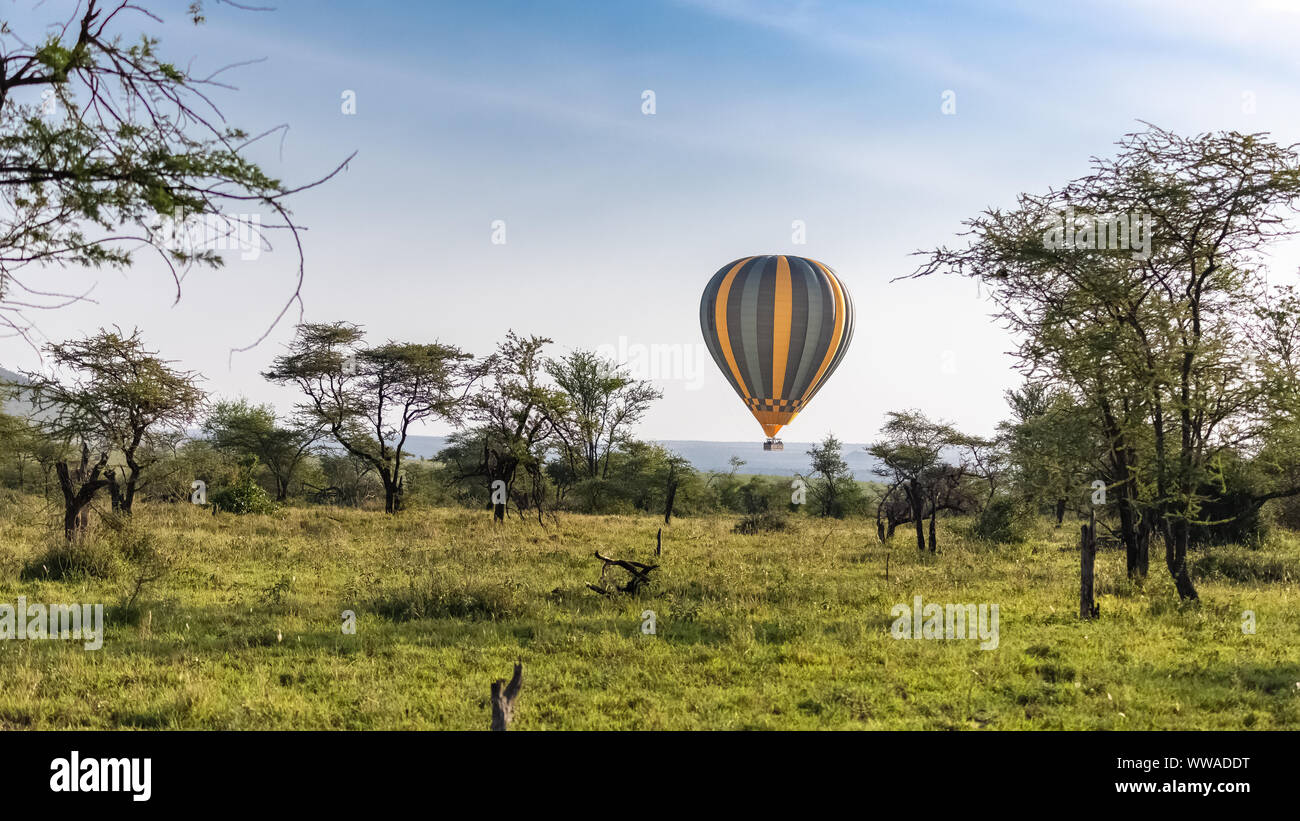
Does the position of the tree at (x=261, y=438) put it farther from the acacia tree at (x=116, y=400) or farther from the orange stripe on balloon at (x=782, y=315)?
the orange stripe on balloon at (x=782, y=315)

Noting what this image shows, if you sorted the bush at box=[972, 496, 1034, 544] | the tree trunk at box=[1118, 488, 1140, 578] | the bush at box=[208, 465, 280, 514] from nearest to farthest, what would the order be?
the tree trunk at box=[1118, 488, 1140, 578]
the bush at box=[972, 496, 1034, 544]
the bush at box=[208, 465, 280, 514]

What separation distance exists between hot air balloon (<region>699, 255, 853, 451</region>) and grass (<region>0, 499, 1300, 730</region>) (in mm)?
18010

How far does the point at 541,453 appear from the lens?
108 ft

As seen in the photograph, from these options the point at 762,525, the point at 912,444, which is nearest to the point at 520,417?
the point at 762,525

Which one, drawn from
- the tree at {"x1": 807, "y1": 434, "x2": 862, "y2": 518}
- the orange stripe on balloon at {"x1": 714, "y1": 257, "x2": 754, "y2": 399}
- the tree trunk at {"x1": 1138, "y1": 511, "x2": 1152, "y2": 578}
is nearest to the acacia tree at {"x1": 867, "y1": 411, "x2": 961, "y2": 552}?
the tree at {"x1": 807, "y1": 434, "x2": 862, "y2": 518}

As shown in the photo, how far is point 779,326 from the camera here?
35.5m

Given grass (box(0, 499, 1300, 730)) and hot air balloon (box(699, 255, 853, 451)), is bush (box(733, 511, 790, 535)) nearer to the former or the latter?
grass (box(0, 499, 1300, 730))

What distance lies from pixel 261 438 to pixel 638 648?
1645 inches

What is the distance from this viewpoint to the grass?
7750 mm

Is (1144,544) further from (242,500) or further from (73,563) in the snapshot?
(242,500)

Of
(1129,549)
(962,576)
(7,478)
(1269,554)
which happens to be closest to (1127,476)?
(1129,549)

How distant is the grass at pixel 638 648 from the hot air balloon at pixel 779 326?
1801 centimetres

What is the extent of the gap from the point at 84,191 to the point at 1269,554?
87.0ft

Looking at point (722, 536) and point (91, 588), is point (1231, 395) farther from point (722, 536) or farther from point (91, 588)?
point (91, 588)
